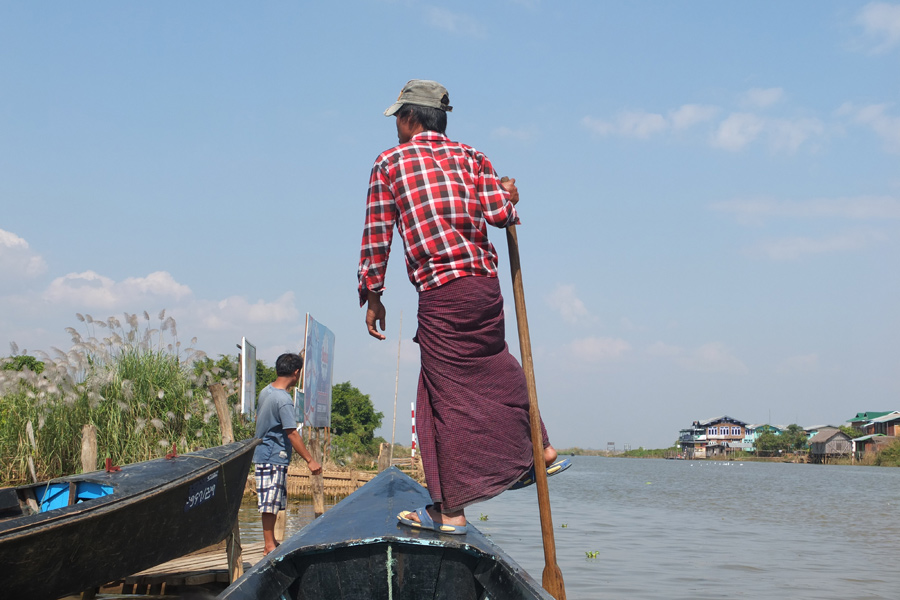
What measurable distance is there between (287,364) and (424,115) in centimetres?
311

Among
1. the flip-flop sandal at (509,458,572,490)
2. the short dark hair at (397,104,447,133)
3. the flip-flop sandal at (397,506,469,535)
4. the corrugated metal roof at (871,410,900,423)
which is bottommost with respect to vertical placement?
the corrugated metal roof at (871,410,900,423)

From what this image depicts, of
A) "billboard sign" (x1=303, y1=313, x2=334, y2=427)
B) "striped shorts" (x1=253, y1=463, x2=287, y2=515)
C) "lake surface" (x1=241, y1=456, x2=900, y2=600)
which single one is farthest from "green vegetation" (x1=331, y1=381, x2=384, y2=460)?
"striped shorts" (x1=253, y1=463, x2=287, y2=515)

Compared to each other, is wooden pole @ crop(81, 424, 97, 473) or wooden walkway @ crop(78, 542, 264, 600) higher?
wooden pole @ crop(81, 424, 97, 473)

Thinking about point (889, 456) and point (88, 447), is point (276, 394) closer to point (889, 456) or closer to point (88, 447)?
point (88, 447)

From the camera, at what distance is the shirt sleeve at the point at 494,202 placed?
3.06m

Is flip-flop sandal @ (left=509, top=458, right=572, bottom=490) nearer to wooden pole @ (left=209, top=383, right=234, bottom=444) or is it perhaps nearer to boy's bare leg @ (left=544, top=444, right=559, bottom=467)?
boy's bare leg @ (left=544, top=444, right=559, bottom=467)

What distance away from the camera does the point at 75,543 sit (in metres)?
4.12

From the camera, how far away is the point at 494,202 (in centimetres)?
308

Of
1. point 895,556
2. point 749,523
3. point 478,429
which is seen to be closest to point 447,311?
point 478,429

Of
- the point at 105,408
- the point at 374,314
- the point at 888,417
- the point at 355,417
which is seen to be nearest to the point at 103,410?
the point at 105,408

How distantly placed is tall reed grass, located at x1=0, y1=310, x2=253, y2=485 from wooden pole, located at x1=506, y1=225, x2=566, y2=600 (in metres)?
6.66

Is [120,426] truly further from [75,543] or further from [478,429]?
[478,429]

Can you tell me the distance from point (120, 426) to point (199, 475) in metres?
4.39

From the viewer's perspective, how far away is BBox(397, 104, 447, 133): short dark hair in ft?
10.5
